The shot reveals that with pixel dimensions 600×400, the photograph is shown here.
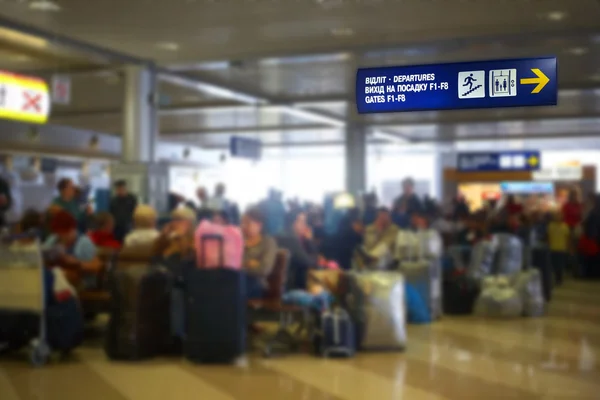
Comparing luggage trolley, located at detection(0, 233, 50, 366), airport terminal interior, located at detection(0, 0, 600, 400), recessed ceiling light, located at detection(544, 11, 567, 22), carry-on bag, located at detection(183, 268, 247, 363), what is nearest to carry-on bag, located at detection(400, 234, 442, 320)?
airport terminal interior, located at detection(0, 0, 600, 400)

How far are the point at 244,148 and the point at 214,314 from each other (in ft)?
34.2

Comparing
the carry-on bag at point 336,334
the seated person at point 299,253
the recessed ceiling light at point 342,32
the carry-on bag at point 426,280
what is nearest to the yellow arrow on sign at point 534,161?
the carry-on bag at point 426,280

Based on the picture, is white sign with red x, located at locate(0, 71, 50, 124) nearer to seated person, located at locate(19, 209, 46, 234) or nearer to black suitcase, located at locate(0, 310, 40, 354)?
seated person, located at locate(19, 209, 46, 234)

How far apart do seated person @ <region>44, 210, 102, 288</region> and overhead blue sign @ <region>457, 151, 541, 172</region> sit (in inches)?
590

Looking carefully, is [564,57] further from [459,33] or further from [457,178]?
[457,178]

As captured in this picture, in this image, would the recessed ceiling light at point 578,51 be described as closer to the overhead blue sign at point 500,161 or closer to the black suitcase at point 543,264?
the black suitcase at point 543,264

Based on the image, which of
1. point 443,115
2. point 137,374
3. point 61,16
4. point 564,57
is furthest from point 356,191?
point 137,374

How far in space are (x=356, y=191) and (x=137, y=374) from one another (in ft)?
49.8

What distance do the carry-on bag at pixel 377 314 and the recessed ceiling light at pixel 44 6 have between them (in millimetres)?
4745

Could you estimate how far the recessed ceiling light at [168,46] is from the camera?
37.8 ft

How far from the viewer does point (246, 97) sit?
1678 cm

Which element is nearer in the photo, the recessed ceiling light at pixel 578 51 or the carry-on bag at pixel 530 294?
the carry-on bag at pixel 530 294

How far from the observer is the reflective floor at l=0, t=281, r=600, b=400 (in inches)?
262

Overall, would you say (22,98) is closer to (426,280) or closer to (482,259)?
(426,280)
